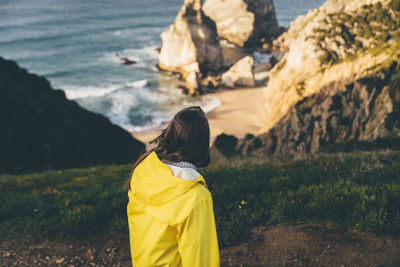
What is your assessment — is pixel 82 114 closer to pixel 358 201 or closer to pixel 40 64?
pixel 358 201

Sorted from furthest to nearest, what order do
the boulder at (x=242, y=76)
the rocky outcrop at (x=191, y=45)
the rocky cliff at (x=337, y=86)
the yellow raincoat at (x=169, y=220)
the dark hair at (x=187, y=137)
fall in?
the rocky outcrop at (x=191, y=45) → the boulder at (x=242, y=76) → the rocky cliff at (x=337, y=86) → the dark hair at (x=187, y=137) → the yellow raincoat at (x=169, y=220)

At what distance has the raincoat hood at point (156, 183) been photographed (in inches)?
93.3

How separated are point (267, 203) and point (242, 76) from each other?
1758 inches

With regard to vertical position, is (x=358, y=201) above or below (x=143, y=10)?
below

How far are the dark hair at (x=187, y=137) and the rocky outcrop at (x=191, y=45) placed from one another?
168 feet

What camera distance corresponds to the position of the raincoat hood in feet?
7.77

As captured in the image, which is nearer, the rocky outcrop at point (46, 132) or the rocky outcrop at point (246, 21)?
the rocky outcrop at point (46, 132)

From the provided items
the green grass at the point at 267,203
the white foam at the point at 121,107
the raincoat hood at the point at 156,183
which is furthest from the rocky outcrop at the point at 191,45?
the raincoat hood at the point at 156,183

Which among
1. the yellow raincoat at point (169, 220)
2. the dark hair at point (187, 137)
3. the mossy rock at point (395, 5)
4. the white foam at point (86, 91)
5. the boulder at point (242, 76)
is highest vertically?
the mossy rock at point (395, 5)

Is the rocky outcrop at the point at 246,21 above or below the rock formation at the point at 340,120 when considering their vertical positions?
above

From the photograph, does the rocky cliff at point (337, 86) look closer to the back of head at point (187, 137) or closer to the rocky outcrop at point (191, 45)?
the back of head at point (187, 137)

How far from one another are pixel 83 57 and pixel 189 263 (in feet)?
217

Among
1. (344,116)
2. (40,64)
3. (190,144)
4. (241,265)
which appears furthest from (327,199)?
(40,64)

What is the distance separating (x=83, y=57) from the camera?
2434 inches
